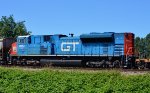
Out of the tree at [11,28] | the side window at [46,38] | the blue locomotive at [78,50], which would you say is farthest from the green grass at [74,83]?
the tree at [11,28]

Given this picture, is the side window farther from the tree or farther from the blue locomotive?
the tree

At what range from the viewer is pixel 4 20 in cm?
9556

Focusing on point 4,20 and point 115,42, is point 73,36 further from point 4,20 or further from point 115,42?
point 4,20

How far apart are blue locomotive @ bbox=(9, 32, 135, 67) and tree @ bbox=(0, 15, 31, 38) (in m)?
53.5

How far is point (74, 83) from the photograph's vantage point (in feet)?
50.1

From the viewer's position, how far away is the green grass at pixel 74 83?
13.7 m

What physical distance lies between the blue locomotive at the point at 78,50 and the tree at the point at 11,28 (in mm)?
53458

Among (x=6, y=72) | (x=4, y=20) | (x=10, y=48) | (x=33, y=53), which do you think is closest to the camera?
(x=6, y=72)

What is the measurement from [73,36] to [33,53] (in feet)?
14.4

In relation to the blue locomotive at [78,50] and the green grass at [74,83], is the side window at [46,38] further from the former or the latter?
the green grass at [74,83]

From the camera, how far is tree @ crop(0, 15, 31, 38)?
9069cm

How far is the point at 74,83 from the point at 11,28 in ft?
264

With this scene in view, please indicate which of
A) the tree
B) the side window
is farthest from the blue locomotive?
the tree

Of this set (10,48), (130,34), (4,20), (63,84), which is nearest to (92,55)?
(130,34)
